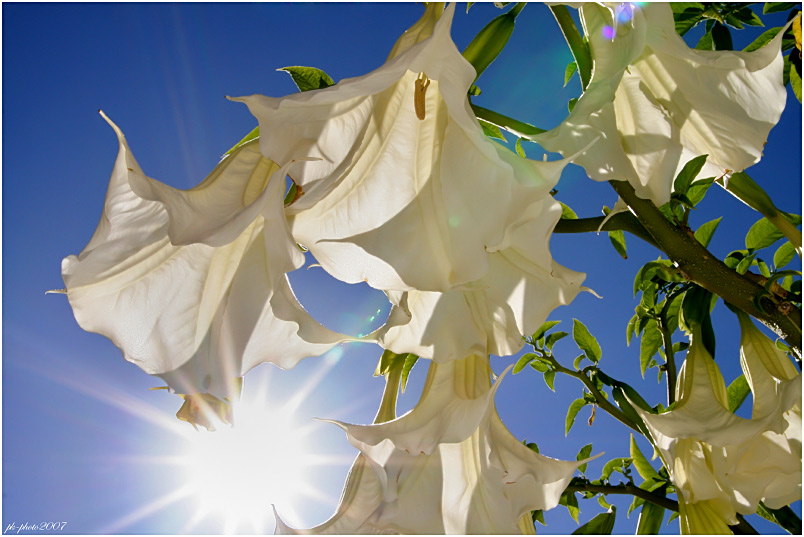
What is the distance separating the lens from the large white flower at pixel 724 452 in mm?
1103

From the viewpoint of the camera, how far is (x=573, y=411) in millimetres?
1971

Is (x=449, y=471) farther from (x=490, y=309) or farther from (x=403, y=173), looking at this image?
(x=403, y=173)

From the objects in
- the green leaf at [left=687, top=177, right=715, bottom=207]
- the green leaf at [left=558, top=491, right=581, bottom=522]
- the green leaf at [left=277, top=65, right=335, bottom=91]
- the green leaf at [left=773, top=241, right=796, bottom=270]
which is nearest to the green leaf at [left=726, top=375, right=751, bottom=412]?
the green leaf at [left=773, top=241, right=796, bottom=270]

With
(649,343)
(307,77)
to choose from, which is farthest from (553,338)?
(307,77)

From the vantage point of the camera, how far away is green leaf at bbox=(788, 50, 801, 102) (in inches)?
58.5

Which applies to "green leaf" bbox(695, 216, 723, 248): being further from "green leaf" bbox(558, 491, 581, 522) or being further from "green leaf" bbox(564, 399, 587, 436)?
"green leaf" bbox(558, 491, 581, 522)

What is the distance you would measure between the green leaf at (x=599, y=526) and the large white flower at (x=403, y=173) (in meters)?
1.40

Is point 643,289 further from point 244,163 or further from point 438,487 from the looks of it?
point 244,163

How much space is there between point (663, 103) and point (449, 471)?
28.5 inches

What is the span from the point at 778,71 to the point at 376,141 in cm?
61

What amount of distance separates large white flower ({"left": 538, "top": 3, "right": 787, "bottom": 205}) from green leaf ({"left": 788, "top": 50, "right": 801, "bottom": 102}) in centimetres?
72

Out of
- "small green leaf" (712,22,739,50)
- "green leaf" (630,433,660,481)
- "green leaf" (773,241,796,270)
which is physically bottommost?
"green leaf" (630,433,660,481)

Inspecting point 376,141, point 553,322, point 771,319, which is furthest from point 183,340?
point 553,322

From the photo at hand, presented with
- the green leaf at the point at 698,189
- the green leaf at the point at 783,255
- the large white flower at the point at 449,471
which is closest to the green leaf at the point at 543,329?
the green leaf at the point at 783,255
